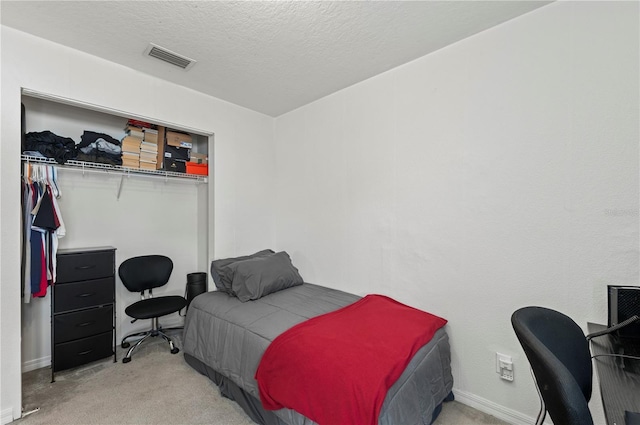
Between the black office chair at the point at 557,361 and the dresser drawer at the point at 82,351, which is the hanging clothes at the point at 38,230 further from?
the black office chair at the point at 557,361

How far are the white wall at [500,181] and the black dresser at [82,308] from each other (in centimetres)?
228

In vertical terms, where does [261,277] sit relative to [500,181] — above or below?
below

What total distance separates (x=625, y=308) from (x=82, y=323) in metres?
3.80

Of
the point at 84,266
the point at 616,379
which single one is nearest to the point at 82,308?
the point at 84,266

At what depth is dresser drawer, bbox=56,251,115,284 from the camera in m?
2.36

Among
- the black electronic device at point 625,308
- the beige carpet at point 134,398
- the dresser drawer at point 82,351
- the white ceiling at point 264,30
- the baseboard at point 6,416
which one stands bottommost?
the beige carpet at point 134,398

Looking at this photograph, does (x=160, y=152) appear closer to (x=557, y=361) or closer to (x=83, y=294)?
(x=83, y=294)

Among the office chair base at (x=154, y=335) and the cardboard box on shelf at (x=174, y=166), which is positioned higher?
the cardboard box on shelf at (x=174, y=166)

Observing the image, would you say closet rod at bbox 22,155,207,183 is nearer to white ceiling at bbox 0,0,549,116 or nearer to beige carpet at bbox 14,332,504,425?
white ceiling at bbox 0,0,549,116

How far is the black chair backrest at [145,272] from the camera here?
288cm

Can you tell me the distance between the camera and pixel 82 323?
96.0 inches

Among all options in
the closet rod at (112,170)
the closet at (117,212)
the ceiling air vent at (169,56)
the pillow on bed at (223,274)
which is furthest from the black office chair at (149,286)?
the ceiling air vent at (169,56)

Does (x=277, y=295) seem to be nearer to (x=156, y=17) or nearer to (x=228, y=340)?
(x=228, y=340)

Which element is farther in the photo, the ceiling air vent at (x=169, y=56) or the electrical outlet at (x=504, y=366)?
the ceiling air vent at (x=169, y=56)
